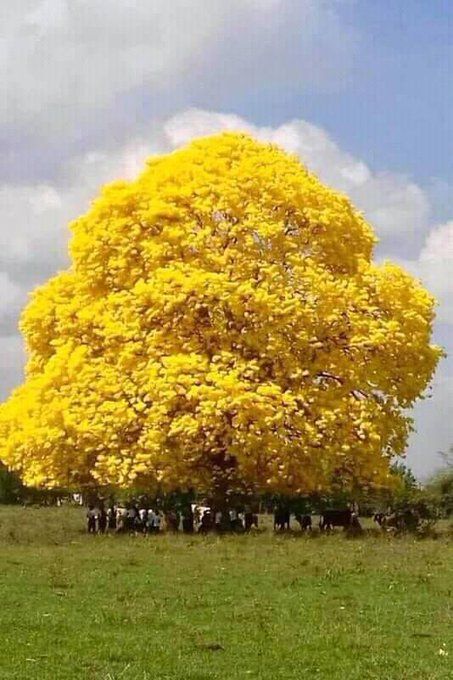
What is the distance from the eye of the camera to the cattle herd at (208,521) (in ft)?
120

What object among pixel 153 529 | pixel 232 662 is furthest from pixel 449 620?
pixel 153 529

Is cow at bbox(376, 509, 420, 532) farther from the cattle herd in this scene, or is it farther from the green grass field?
the green grass field

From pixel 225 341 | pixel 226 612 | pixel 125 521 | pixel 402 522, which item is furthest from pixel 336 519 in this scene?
pixel 226 612

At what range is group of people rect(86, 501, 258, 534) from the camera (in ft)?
120

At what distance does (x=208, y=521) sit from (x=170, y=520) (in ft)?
8.99

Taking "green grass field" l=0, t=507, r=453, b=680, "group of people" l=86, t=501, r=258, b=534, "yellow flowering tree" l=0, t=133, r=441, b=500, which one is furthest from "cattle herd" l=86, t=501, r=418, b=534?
"green grass field" l=0, t=507, r=453, b=680

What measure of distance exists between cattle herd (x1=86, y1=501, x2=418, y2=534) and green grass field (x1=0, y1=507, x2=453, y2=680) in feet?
20.2

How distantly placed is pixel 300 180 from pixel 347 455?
344 inches

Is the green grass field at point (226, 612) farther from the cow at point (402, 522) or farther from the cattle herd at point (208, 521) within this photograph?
the cow at point (402, 522)

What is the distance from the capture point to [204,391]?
32.2 m

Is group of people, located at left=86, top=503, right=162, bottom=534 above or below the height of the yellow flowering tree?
below

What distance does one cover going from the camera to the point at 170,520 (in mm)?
39406

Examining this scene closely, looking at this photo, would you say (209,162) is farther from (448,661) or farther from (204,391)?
(448,661)

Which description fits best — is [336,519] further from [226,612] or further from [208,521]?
[226,612]
